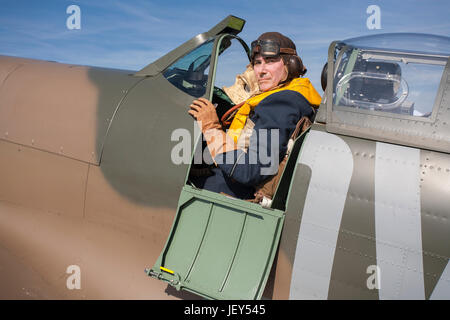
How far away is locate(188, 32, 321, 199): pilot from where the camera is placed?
2424 mm

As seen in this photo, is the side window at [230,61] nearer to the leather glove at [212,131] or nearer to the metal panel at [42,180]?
the leather glove at [212,131]

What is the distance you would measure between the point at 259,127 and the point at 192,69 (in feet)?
3.19

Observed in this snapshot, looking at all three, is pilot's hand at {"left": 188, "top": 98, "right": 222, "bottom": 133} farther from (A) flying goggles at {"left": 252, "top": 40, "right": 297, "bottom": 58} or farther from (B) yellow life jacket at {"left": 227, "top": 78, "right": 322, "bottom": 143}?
(A) flying goggles at {"left": 252, "top": 40, "right": 297, "bottom": 58}

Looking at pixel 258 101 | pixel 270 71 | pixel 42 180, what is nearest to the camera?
pixel 258 101

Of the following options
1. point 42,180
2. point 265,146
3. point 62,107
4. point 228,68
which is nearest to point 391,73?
point 265,146

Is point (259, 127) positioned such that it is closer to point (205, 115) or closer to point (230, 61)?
point (205, 115)

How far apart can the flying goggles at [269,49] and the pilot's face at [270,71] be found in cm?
→ 5

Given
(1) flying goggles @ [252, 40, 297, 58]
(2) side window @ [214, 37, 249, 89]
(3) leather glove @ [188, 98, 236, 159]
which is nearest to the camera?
(3) leather glove @ [188, 98, 236, 159]

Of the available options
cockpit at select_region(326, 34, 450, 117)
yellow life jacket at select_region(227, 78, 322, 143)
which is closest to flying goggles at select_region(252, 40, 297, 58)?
yellow life jacket at select_region(227, 78, 322, 143)

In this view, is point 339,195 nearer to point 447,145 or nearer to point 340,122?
point 340,122

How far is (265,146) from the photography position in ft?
7.90

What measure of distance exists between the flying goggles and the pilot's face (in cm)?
5
